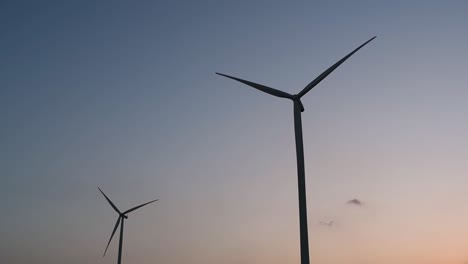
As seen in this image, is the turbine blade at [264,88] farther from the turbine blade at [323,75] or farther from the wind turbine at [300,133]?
the turbine blade at [323,75]

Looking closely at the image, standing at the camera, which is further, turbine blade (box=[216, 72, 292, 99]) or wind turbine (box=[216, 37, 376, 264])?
turbine blade (box=[216, 72, 292, 99])

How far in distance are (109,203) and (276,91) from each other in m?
62.5

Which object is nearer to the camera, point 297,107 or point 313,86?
point 297,107

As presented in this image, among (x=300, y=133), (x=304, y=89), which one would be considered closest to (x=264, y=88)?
(x=304, y=89)

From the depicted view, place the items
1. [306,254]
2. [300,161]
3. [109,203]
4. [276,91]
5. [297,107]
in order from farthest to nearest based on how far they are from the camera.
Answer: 1. [109,203]
2. [276,91]
3. [297,107]
4. [300,161]
5. [306,254]

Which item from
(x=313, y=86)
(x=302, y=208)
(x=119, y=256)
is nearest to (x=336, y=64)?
(x=313, y=86)

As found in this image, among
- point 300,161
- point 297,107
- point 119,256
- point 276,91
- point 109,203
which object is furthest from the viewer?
point 109,203

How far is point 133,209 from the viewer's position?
10944cm

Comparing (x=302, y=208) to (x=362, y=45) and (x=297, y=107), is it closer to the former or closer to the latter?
(x=297, y=107)

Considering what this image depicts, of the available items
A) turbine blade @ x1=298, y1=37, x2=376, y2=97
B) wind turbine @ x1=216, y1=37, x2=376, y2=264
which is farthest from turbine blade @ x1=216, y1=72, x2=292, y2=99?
turbine blade @ x1=298, y1=37, x2=376, y2=97

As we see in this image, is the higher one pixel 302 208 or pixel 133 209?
pixel 133 209

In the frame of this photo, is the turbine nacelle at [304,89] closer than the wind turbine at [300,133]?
No

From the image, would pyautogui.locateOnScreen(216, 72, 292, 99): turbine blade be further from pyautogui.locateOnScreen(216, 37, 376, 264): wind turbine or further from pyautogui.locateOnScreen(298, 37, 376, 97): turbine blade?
pyautogui.locateOnScreen(298, 37, 376, 97): turbine blade

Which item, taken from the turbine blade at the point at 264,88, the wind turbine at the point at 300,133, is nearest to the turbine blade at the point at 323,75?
the wind turbine at the point at 300,133
